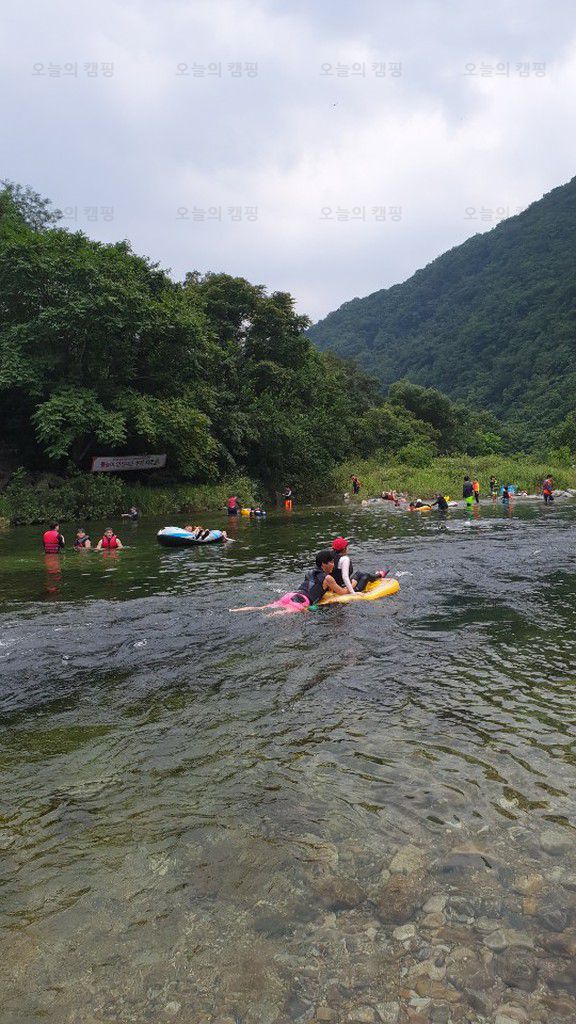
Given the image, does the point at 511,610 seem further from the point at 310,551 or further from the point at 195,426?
the point at 195,426

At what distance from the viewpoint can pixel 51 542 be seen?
17.4 m

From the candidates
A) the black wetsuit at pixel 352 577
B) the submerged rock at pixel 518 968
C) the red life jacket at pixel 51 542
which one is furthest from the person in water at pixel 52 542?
the submerged rock at pixel 518 968

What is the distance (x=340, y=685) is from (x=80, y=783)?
2.87 m

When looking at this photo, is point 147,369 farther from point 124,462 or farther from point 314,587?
point 314,587

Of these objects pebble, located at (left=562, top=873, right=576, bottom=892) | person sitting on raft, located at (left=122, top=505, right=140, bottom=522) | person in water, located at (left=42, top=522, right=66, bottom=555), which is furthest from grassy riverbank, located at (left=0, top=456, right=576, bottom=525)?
pebble, located at (left=562, top=873, right=576, bottom=892)

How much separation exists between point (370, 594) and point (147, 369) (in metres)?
26.0

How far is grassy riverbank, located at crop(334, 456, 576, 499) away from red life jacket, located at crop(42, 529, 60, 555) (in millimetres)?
25926

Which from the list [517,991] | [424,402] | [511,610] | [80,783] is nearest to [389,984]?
[517,991]

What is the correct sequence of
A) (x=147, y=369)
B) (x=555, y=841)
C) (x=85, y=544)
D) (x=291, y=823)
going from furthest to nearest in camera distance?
(x=147, y=369) → (x=85, y=544) → (x=291, y=823) → (x=555, y=841)

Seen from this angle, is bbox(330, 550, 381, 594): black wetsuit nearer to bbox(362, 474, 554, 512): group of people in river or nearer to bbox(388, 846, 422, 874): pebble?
bbox(388, 846, 422, 874): pebble

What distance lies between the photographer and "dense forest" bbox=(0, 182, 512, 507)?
90.9 ft

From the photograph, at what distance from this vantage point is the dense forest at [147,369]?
90.9 feet

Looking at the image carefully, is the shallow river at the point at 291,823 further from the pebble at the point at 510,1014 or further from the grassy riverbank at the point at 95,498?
the grassy riverbank at the point at 95,498

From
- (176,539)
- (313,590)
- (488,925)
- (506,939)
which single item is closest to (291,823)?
(488,925)
